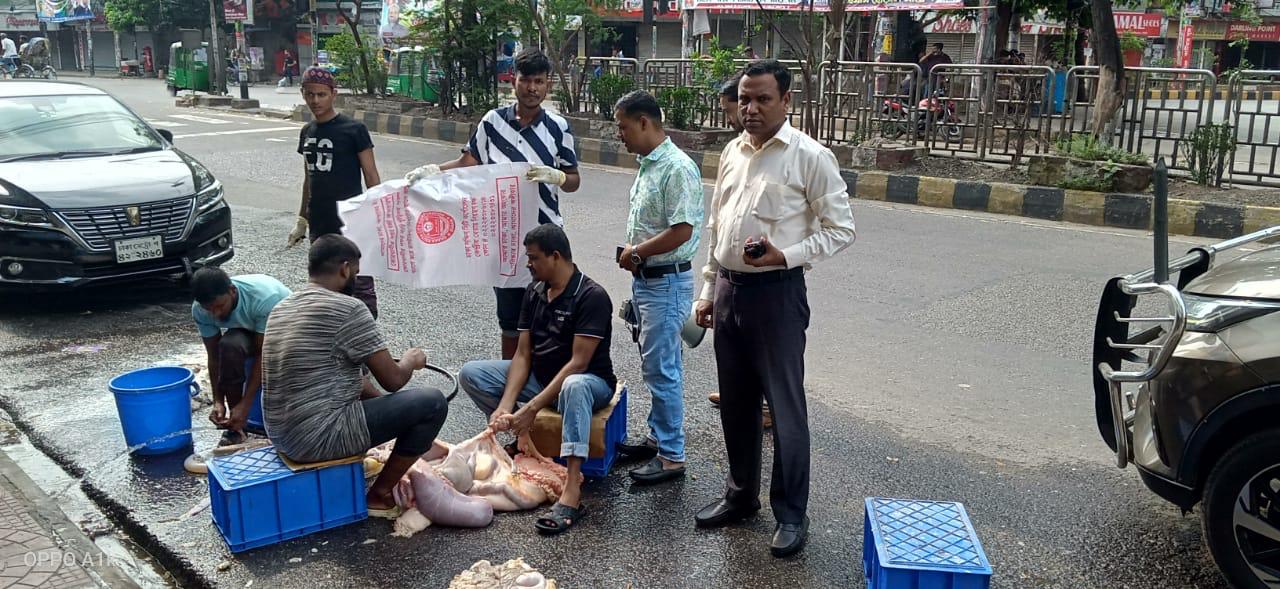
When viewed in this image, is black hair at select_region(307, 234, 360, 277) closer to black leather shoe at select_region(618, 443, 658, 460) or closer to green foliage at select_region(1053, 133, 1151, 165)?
black leather shoe at select_region(618, 443, 658, 460)

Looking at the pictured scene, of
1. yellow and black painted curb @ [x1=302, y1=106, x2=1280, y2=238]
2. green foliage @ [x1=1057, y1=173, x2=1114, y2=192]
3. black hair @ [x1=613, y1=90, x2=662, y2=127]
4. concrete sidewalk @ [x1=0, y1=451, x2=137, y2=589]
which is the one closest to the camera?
concrete sidewalk @ [x1=0, y1=451, x2=137, y2=589]

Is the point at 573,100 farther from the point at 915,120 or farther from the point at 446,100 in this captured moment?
the point at 915,120

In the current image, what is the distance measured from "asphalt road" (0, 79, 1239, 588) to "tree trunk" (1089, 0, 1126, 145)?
237 centimetres

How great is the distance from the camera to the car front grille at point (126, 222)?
6738 mm

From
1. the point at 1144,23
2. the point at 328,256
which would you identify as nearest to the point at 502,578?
the point at 328,256

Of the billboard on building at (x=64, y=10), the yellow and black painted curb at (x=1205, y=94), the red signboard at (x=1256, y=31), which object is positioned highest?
the billboard on building at (x=64, y=10)

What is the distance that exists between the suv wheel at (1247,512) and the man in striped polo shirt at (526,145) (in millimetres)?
2857

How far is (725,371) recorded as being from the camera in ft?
12.4

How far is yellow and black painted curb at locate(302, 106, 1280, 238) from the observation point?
31.6 feet

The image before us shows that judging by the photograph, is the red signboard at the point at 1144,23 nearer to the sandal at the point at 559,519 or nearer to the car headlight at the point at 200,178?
the car headlight at the point at 200,178

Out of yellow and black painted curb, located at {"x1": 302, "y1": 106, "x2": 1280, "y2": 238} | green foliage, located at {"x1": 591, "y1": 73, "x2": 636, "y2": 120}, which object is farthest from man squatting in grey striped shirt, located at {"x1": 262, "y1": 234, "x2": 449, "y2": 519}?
green foliage, located at {"x1": 591, "y1": 73, "x2": 636, "y2": 120}

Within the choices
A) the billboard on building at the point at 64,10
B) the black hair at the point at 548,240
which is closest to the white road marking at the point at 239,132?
the black hair at the point at 548,240

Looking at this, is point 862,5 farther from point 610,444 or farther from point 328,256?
point 328,256

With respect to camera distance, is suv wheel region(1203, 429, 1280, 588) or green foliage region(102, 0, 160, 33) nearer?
suv wheel region(1203, 429, 1280, 588)
